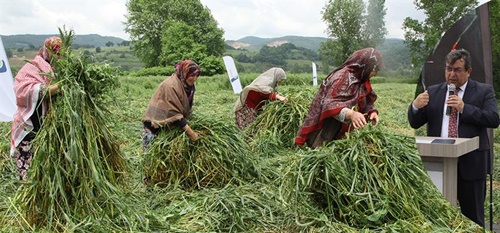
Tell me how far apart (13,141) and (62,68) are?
1096mm

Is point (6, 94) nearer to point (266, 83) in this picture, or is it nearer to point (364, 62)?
point (266, 83)

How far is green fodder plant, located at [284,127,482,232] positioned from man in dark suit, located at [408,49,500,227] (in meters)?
0.34

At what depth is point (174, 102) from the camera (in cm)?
486

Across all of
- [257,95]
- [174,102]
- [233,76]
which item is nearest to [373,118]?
[174,102]

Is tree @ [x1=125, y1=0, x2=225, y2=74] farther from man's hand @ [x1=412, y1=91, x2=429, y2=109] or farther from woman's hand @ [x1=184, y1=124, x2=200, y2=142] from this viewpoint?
man's hand @ [x1=412, y1=91, x2=429, y2=109]

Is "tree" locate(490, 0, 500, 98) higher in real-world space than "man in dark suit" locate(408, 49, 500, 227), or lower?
higher

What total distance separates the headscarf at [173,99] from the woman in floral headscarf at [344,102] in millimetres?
1659

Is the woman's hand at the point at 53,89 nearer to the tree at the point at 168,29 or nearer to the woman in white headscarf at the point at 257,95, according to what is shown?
the woman in white headscarf at the point at 257,95

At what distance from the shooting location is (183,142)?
485 cm

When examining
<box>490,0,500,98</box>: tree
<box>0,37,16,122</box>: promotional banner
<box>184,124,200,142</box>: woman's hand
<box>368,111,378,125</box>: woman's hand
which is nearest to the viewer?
<box>368,111,378,125</box>: woman's hand

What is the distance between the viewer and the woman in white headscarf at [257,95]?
6.99m

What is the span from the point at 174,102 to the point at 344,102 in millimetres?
1969

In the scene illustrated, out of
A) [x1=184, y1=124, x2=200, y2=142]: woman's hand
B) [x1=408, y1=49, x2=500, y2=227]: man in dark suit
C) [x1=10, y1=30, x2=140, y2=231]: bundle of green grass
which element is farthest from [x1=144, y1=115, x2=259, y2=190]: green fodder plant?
[x1=408, y1=49, x2=500, y2=227]: man in dark suit

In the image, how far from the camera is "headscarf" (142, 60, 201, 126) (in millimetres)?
4855
